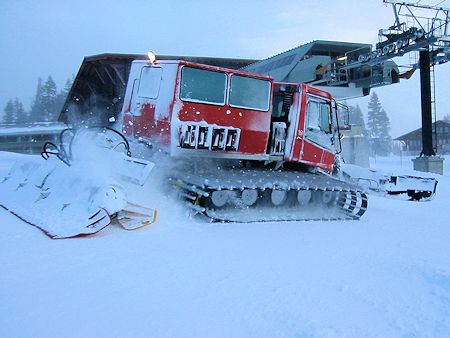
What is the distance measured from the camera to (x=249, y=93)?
7652 millimetres

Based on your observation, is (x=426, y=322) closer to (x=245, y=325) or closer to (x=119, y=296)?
(x=245, y=325)

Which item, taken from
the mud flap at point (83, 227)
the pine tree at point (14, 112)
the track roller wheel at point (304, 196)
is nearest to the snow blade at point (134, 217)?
the mud flap at point (83, 227)

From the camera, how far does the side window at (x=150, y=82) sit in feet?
24.7

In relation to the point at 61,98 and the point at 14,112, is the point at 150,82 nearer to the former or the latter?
the point at 61,98

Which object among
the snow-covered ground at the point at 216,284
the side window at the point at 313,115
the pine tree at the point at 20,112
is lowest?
the snow-covered ground at the point at 216,284

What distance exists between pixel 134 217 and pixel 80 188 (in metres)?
0.88

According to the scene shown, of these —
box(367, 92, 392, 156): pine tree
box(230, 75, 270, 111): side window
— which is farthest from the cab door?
box(367, 92, 392, 156): pine tree

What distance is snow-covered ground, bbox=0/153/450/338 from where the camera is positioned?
3003mm

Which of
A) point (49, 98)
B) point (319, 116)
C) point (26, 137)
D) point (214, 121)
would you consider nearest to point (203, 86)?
point (214, 121)

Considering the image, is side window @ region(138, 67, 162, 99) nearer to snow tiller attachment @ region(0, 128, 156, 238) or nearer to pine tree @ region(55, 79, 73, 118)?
snow tiller attachment @ region(0, 128, 156, 238)

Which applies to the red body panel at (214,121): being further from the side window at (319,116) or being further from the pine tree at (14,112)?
the pine tree at (14,112)

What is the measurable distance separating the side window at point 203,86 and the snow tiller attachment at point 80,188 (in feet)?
4.79

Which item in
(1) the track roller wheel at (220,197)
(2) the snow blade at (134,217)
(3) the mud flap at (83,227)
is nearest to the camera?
(3) the mud flap at (83,227)

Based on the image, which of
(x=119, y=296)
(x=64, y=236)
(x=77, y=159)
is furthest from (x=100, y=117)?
(x=119, y=296)
